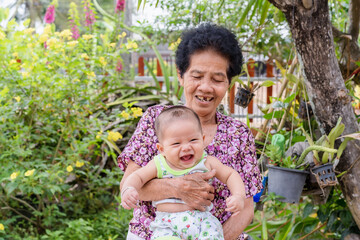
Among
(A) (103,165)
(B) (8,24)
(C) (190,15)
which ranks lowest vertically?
(A) (103,165)

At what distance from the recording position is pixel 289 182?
238cm

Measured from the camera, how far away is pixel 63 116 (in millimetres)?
3318

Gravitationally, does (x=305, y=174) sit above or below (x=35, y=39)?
below

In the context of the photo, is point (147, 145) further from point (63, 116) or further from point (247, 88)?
point (63, 116)

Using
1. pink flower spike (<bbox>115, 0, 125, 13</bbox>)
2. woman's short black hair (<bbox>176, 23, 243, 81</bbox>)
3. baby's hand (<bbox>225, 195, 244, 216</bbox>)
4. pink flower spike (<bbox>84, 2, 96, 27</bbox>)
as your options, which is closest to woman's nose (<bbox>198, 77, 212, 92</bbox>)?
woman's short black hair (<bbox>176, 23, 243, 81</bbox>)

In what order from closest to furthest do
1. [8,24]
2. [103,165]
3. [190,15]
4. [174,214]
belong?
[174,214] → [8,24] → [103,165] → [190,15]

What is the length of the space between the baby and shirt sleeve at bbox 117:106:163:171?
12cm

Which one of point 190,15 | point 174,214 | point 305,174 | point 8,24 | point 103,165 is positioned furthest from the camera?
point 190,15

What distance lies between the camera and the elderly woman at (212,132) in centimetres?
177

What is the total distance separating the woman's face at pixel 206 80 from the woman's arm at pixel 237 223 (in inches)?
17.6

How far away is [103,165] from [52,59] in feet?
3.85

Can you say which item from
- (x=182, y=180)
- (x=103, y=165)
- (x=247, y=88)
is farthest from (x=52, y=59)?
(x=182, y=180)

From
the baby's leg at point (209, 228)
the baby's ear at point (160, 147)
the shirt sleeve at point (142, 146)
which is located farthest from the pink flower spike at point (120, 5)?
the baby's leg at point (209, 228)

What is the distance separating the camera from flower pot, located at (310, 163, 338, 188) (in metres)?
2.25
